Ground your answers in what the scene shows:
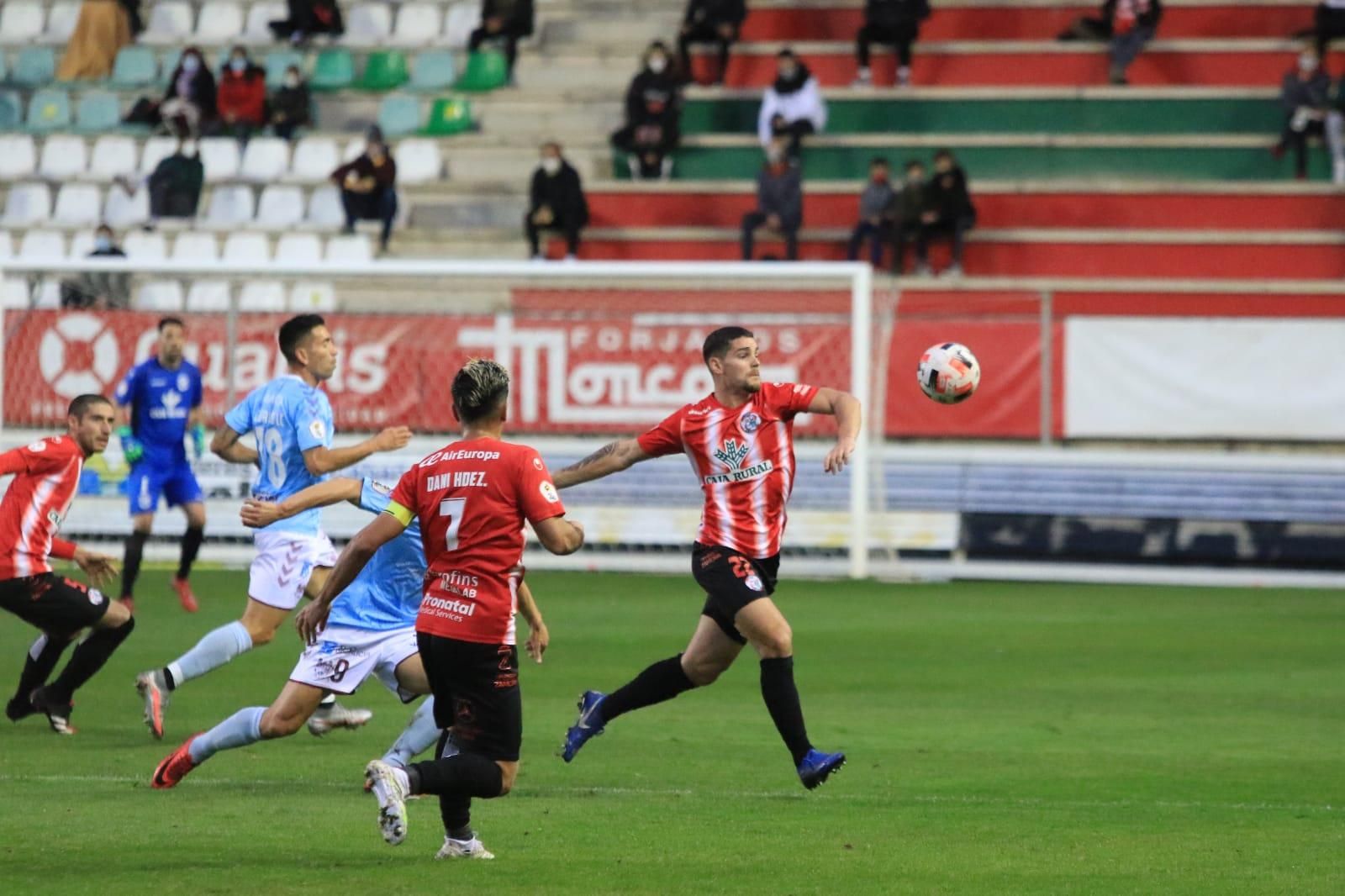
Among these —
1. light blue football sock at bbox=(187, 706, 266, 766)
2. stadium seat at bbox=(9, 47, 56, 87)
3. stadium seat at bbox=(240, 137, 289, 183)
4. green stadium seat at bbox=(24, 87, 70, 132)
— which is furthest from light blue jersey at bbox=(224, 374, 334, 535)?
stadium seat at bbox=(9, 47, 56, 87)

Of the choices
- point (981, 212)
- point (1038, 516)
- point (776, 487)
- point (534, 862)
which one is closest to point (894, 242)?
point (981, 212)

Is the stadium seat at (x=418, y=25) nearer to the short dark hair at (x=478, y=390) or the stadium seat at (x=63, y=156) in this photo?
the stadium seat at (x=63, y=156)

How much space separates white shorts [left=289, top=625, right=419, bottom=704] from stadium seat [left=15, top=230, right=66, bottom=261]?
22.2m

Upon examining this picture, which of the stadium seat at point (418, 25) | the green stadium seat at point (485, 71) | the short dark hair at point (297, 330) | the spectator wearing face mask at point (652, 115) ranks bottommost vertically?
the short dark hair at point (297, 330)

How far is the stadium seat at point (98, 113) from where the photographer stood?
31922mm

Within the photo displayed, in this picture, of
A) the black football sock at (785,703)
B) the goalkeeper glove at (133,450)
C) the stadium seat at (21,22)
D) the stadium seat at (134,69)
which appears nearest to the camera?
the black football sock at (785,703)

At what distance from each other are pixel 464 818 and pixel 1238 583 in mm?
14071

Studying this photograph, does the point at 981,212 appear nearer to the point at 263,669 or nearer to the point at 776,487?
the point at 263,669

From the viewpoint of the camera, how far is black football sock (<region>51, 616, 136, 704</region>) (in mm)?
11023

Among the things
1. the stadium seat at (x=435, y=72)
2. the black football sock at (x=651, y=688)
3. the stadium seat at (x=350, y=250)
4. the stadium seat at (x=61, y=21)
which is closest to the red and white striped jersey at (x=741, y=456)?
the black football sock at (x=651, y=688)

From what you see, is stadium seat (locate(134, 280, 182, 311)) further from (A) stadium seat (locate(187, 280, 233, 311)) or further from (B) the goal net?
(A) stadium seat (locate(187, 280, 233, 311))

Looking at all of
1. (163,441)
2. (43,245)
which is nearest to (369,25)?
(43,245)

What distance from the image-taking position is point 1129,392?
21984mm

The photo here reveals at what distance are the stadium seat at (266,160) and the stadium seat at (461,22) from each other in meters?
3.38
